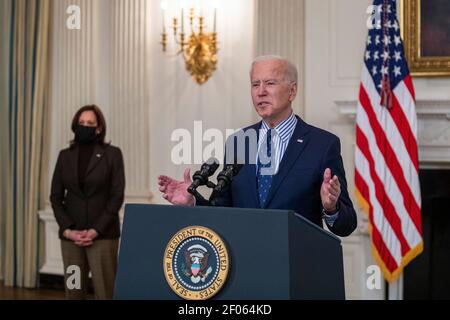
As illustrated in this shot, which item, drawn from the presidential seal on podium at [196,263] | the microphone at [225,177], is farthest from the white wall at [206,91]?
the presidential seal on podium at [196,263]

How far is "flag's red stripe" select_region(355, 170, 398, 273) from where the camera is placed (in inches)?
239

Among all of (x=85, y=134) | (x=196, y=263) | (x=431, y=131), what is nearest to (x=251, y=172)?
(x=196, y=263)

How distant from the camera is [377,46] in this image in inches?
244

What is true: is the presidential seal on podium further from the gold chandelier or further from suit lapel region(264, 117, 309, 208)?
the gold chandelier

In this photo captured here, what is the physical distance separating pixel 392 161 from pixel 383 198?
30 centimetres

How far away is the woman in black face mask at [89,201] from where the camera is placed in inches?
229

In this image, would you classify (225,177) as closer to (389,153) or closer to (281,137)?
(281,137)

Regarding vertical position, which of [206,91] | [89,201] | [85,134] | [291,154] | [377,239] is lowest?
[377,239]

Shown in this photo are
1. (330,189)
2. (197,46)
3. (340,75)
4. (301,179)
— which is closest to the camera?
(330,189)

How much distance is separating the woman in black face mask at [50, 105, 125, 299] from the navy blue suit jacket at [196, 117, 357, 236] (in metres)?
3.06

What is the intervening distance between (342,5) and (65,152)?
2.68m

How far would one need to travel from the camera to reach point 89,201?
19.3 ft

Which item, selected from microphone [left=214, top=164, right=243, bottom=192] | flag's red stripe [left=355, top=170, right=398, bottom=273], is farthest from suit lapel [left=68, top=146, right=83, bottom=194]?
microphone [left=214, top=164, right=243, bottom=192]

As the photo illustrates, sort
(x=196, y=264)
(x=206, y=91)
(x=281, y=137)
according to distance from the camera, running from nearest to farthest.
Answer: (x=196, y=264) → (x=281, y=137) → (x=206, y=91)
